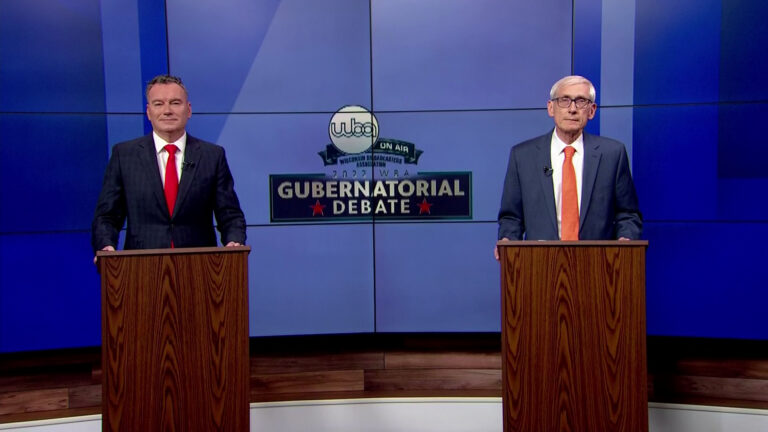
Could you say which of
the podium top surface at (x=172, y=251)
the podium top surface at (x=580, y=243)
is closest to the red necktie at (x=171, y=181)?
the podium top surface at (x=172, y=251)

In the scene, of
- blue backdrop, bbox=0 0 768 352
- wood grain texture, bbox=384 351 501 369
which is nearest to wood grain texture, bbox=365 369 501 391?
wood grain texture, bbox=384 351 501 369

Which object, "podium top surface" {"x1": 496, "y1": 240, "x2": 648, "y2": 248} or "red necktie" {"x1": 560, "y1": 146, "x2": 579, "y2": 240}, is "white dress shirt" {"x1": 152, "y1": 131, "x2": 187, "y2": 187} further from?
"red necktie" {"x1": 560, "y1": 146, "x2": 579, "y2": 240}

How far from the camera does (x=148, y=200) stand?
2.44 m

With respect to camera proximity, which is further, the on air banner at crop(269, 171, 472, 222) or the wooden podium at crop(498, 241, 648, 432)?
the on air banner at crop(269, 171, 472, 222)

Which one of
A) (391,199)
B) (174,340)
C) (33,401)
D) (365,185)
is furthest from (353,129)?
(33,401)

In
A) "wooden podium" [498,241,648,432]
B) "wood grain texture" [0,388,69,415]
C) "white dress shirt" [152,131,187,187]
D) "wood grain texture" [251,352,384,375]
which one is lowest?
"wood grain texture" [0,388,69,415]

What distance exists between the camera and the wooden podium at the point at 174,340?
6.64 feet

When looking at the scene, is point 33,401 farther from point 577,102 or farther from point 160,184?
point 577,102

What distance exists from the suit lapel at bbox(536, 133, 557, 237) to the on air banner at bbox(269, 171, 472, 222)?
1187 mm

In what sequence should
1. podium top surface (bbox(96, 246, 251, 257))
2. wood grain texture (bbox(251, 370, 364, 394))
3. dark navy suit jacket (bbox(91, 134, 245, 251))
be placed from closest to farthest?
podium top surface (bbox(96, 246, 251, 257))
dark navy suit jacket (bbox(91, 134, 245, 251))
wood grain texture (bbox(251, 370, 364, 394))

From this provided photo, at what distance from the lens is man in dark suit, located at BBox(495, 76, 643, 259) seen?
2523 mm

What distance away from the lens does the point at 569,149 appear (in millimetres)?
2574

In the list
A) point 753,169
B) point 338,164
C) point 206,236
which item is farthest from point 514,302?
point 753,169

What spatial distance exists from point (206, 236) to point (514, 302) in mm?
1340
